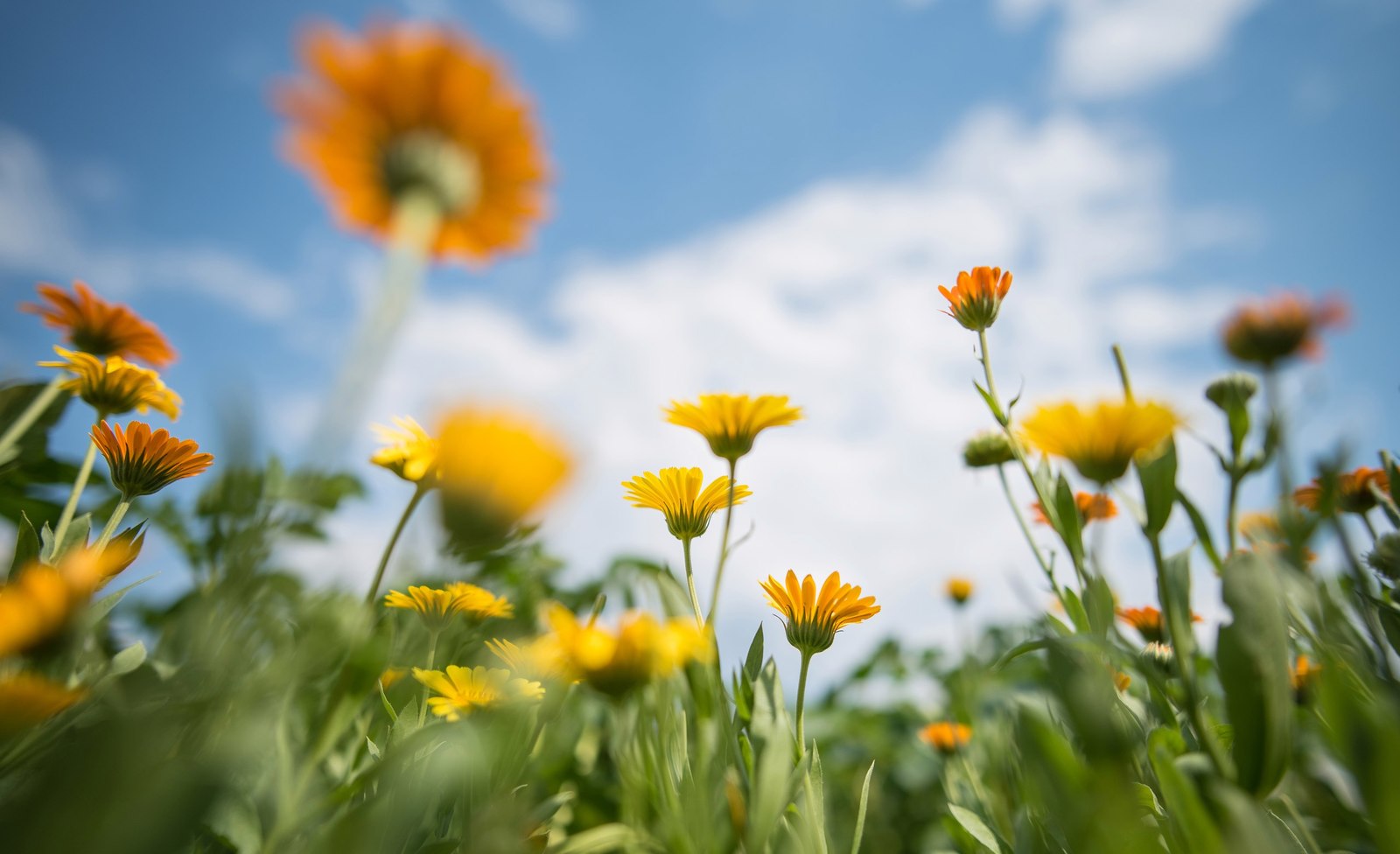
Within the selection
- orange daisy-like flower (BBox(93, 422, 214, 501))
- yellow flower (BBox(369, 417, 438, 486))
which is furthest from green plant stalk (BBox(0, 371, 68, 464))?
yellow flower (BBox(369, 417, 438, 486))

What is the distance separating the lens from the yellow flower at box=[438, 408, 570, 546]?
1.25 ft

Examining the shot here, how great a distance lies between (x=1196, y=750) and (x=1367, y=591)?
0.21 m

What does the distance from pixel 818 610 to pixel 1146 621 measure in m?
0.73

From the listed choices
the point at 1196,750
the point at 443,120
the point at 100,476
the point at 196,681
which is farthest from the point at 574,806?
the point at 100,476

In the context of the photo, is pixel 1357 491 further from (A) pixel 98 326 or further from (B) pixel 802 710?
(A) pixel 98 326

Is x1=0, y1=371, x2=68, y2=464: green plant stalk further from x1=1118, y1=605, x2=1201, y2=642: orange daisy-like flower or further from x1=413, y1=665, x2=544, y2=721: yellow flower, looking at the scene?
x1=1118, y1=605, x2=1201, y2=642: orange daisy-like flower

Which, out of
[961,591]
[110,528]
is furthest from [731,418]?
[961,591]

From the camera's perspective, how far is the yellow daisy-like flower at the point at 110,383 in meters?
0.77

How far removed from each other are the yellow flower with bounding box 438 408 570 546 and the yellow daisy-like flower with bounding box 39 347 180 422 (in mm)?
645

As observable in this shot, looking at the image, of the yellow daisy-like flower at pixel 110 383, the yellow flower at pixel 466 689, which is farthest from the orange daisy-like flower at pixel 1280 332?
the yellow daisy-like flower at pixel 110 383

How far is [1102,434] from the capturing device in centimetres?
56

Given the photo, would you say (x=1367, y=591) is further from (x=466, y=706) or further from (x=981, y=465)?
(x=466, y=706)

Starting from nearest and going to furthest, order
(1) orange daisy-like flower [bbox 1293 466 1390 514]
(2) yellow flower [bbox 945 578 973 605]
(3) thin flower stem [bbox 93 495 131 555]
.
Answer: (3) thin flower stem [bbox 93 495 131 555] → (1) orange daisy-like flower [bbox 1293 466 1390 514] → (2) yellow flower [bbox 945 578 973 605]

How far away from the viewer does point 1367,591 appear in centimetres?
60
